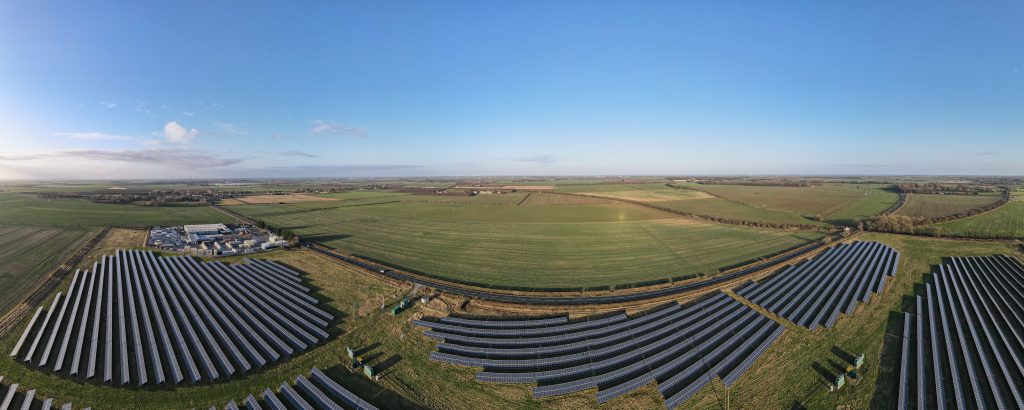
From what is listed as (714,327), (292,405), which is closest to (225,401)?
(292,405)

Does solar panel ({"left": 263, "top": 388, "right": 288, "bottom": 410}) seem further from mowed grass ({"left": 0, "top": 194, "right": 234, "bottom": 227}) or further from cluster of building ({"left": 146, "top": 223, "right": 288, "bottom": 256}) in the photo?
mowed grass ({"left": 0, "top": 194, "right": 234, "bottom": 227})

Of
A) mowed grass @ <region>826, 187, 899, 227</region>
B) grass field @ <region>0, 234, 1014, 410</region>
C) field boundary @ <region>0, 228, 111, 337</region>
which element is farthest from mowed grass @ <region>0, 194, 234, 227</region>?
mowed grass @ <region>826, 187, 899, 227</region>

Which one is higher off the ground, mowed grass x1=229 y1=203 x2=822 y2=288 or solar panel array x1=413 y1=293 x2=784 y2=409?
mowed grass x1=229 y1=203 x2=822 y2=288

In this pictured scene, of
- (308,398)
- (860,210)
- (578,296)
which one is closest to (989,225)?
(860,210)

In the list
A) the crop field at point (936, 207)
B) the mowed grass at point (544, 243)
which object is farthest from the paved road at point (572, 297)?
the crop field at point (936, 207)

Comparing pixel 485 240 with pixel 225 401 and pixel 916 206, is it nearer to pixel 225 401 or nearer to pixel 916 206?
pixel 225 401

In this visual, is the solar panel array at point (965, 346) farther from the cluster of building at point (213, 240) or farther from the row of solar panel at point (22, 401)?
the cluster of building at point (213, 240)

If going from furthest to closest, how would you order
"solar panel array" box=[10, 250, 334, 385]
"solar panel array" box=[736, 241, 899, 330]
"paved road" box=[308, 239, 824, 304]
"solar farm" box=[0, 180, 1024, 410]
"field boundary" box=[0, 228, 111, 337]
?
"paved road" box=[308, 239, 824, 304] < "solar panel array" box=[736, 241, 899, 330] < "field boundary" box=[0, 228, 111, 337] < "solar panel array" box=[10, 250, 334, 385] < "solar farm" box=[0, 180, 1024, 410]
